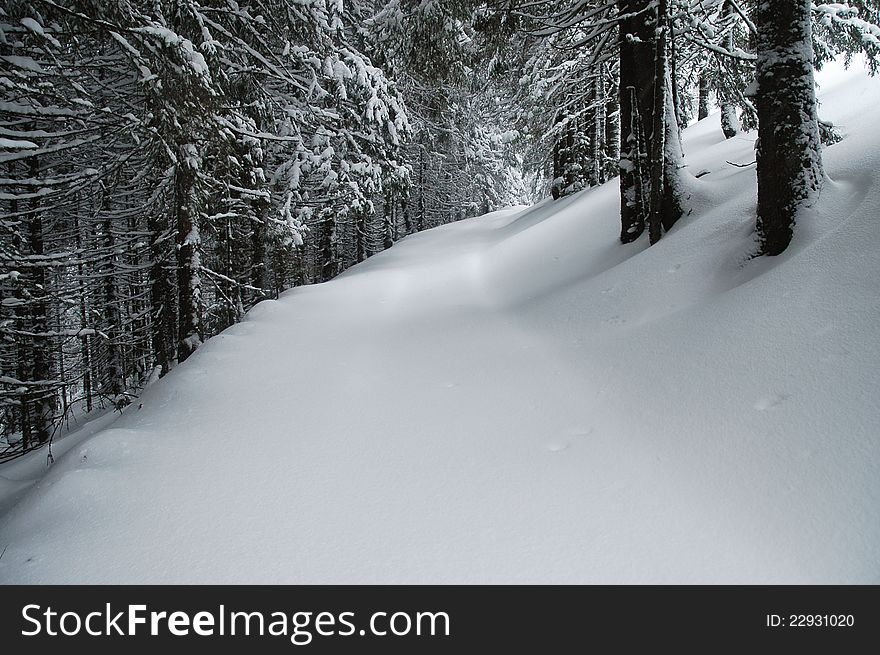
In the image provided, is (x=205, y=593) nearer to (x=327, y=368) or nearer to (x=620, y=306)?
(x=327, y=368)

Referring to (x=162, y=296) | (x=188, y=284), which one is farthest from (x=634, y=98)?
(x=162, y=296)

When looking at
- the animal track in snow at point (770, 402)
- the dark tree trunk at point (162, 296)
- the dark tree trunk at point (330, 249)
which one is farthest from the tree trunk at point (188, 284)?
the dark tree trunk at point (330, 249)

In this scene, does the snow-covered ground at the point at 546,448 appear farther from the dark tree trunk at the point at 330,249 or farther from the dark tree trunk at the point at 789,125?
the dark tree trunk at the point at 330,249

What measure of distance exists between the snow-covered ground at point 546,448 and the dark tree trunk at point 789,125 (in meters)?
0.22

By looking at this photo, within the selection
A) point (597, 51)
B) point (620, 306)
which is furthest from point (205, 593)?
point (597, 51)

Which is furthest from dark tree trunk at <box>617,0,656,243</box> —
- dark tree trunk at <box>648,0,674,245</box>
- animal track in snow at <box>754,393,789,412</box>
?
animal track in snow at <box>754,393,789,412</box>

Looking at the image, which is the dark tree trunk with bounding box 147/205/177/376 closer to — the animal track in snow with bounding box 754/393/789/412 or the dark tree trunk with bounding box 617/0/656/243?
the dark tree trunk with bounding box 617/0/656/243

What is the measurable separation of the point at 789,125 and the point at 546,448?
3.88 m

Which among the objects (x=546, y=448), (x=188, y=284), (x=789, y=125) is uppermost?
(x=789, y=125)

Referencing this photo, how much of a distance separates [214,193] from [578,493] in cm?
803

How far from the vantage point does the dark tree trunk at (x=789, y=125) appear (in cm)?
461

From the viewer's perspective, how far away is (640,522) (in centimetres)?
248

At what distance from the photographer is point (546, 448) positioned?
325 cm

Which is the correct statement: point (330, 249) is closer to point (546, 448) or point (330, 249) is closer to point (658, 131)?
point (658, 131)
